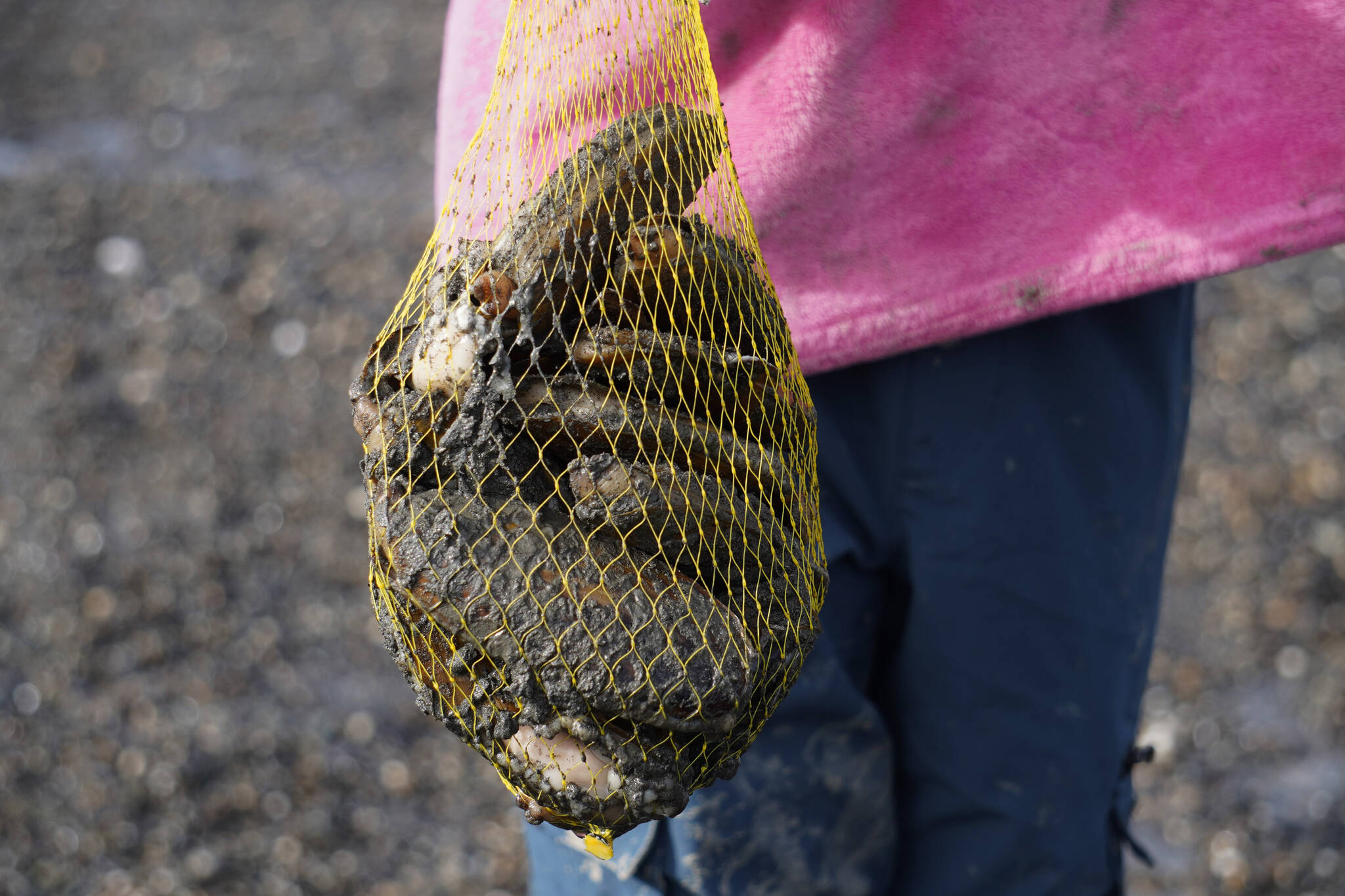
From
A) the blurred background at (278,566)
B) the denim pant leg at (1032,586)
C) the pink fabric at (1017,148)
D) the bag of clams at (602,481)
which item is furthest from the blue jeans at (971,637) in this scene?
the blurred background at (278,566)

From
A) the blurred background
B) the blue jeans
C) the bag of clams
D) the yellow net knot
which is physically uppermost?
the bag of clams

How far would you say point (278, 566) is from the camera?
4012 millimetres

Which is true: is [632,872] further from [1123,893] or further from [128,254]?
[128,254]

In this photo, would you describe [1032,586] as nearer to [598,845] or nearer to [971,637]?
[971,637]

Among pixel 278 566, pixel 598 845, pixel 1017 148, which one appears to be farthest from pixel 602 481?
pixel 278 566

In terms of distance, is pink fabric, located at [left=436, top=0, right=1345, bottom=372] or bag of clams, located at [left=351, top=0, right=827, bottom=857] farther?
pink fabric, located at [left=436, top=0, right=1345, bottom=372]

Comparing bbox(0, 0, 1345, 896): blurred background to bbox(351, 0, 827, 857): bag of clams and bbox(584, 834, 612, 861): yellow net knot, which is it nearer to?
bbox(584, 834, 612, 861): yellow net knot

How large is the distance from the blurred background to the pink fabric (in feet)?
7.06

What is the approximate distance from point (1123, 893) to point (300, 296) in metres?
4.24

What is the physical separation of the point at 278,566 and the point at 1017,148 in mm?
3184

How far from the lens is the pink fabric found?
1.52 metres

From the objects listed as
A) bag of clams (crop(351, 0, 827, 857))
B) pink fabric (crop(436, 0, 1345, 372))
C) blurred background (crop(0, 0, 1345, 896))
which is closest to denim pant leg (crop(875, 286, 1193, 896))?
pink fabric (crop(436, 0, 1345, 372))

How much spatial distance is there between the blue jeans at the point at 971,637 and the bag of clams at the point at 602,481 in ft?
1.08

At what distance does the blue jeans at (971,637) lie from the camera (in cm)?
176
